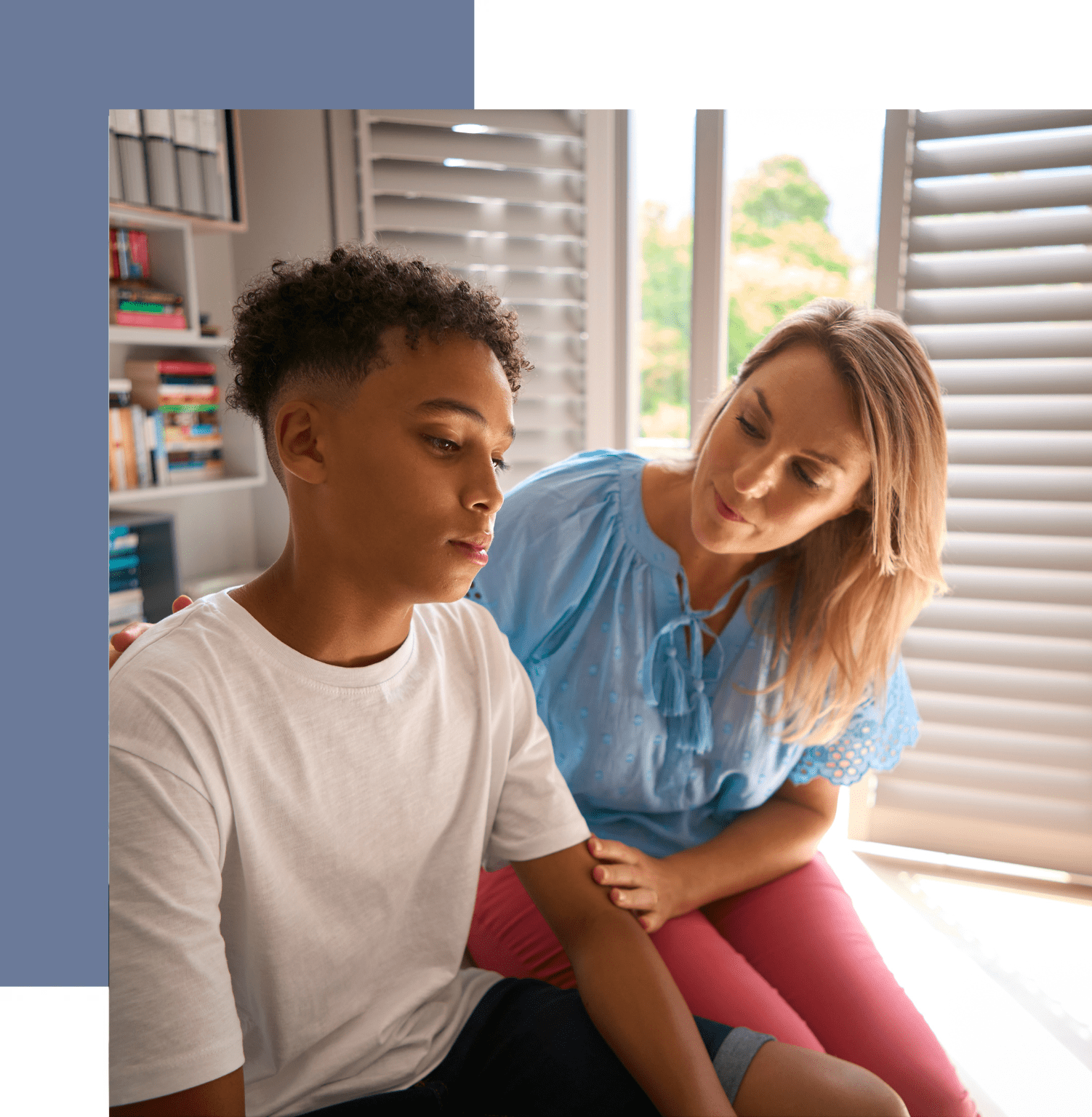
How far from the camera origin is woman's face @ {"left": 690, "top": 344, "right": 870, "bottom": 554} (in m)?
0.92

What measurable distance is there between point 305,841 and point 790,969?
27.2 inches

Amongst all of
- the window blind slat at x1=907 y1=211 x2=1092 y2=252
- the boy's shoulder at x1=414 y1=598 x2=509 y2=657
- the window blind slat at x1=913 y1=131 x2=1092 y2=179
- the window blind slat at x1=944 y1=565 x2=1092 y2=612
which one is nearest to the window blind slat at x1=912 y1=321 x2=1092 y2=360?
the window blind slat at x1=907 y1=211 x2=1092 y2=252

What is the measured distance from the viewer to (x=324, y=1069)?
0.65m

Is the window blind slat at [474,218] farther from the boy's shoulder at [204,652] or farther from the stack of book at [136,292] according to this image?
the boy's shoulder at [204,652]

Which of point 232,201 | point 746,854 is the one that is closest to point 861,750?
point 746,854

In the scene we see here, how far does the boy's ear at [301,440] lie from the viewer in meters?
0.63

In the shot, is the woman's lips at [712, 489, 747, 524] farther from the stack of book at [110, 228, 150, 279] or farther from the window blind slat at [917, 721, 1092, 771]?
the window blind slat at [917, 721, 1092, 771]

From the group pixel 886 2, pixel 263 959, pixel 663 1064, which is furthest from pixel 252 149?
pixel 663 1064

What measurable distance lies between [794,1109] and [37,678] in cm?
74

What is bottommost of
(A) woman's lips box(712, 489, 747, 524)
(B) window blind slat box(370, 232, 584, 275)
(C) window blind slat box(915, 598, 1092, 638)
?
(C) window blind slat box(915, 598, 1092, 638)

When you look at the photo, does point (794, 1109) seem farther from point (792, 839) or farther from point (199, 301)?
point (199, 301)

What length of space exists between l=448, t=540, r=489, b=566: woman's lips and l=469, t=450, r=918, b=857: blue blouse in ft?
1.27

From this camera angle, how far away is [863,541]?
1039mm

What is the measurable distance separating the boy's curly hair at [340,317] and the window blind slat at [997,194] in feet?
2.95
